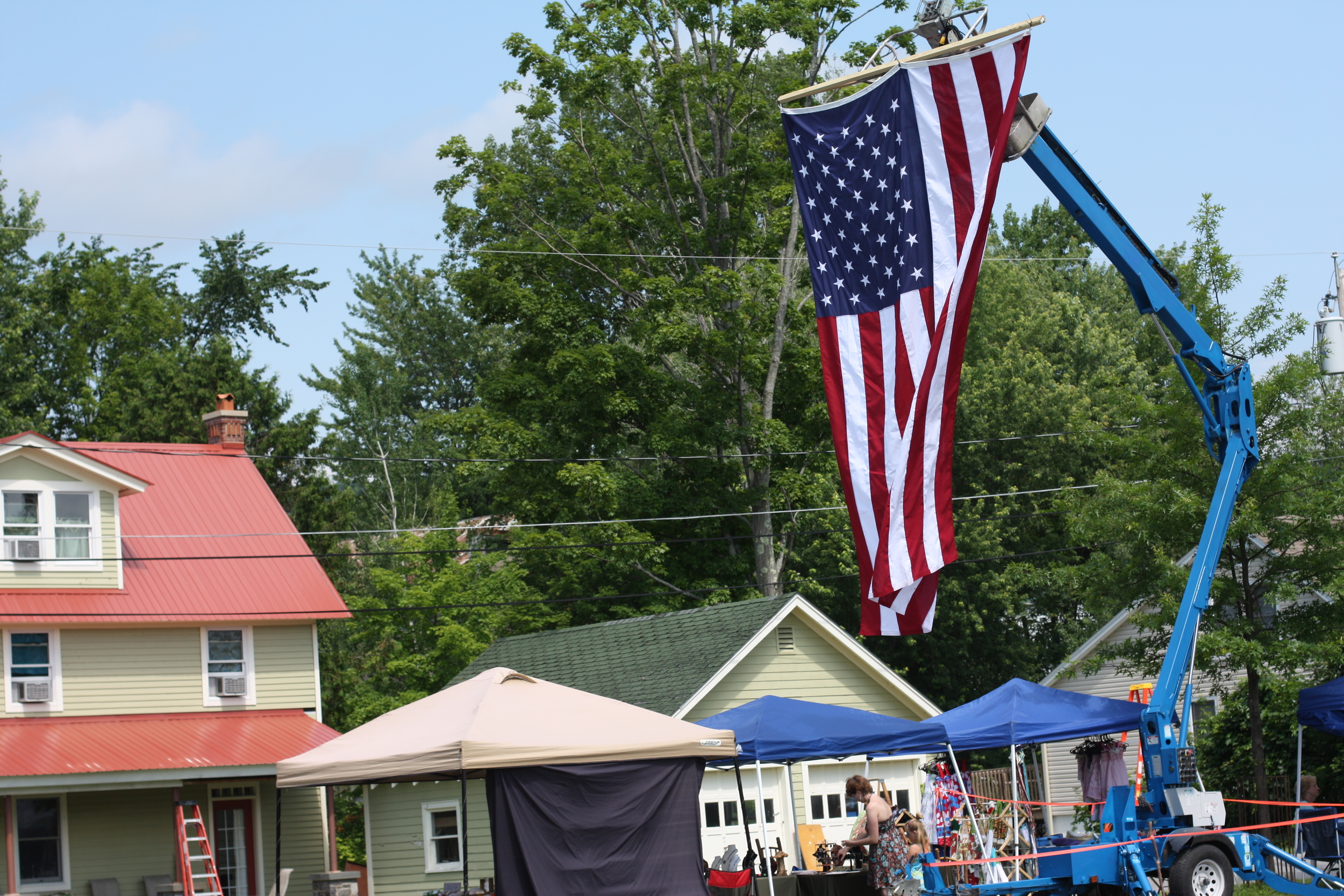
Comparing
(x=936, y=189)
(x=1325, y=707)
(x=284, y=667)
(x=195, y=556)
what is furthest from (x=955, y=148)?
(x=195, y=556)

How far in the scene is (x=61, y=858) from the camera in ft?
83.0

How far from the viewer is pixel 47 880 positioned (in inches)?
989

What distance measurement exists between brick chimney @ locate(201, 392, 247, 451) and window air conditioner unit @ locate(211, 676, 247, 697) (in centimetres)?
606

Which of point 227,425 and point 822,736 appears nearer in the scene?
point 822,736

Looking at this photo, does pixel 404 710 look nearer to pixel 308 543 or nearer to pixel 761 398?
pixel 761 398

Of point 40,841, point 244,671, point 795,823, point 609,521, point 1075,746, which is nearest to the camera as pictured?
point 795,823

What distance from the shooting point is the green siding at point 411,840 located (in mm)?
25844

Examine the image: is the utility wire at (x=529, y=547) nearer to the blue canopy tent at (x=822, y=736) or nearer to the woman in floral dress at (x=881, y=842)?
the blue canopy tent at (x=822, y=736)

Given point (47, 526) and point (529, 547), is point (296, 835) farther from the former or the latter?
point (529, 547)

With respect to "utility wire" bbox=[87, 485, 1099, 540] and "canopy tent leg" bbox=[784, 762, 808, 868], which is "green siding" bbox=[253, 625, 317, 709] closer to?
"utility wire" bbox=[87, 485, 1099, 540]

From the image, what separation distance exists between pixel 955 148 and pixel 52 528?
20.3 m

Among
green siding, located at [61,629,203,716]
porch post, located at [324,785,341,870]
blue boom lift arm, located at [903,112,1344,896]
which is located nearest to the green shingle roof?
porch post, located at [324,785,341,870]

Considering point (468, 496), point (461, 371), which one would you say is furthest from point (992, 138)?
point (461, 371)

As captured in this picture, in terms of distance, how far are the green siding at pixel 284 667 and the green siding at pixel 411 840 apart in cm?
280
